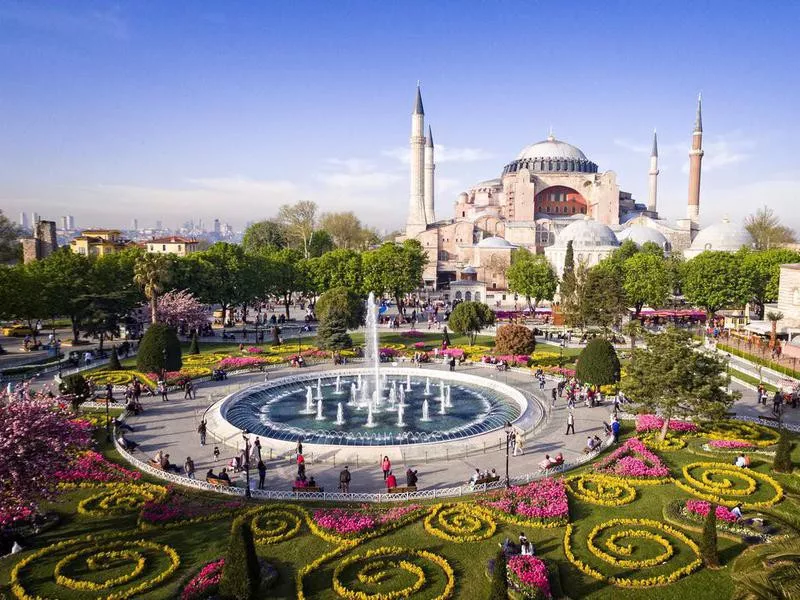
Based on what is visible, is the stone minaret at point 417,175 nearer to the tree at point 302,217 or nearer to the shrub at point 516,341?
the tree at point 302,217

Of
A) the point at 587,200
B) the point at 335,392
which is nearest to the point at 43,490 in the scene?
the point at 335,392

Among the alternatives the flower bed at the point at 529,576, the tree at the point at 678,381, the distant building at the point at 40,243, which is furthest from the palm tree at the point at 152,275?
the distant building at the point at 40,243

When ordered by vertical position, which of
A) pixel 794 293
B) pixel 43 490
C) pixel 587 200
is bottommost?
pixel 43 490

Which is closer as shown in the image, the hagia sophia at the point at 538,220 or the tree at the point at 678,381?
the tree at the point at 678,381

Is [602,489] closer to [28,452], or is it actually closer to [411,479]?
[411,479]

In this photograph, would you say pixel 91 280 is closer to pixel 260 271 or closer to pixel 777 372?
pixel 260 271

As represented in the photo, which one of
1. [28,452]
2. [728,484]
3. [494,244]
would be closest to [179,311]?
A: [28,452]
